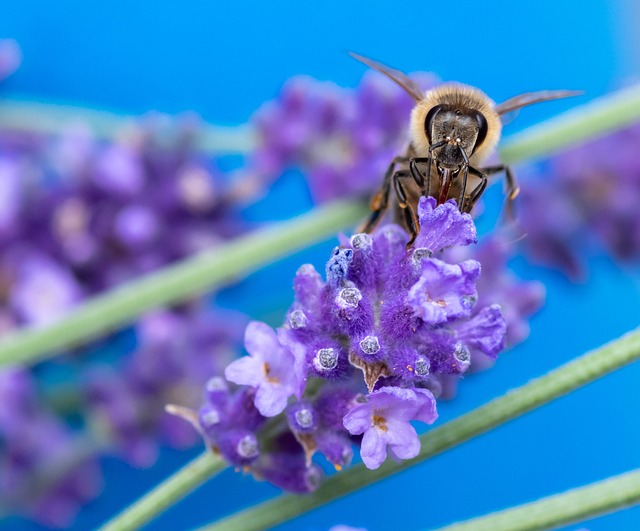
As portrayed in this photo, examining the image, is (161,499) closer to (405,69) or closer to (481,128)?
(481,128)

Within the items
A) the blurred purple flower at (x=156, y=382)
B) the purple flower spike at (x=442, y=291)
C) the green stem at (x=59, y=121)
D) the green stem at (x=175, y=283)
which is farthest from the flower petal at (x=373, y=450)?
the green stem at (x=59, y=121)

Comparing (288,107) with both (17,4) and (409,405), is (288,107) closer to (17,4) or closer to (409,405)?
(409,405)

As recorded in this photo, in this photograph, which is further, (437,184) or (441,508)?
(441,508)

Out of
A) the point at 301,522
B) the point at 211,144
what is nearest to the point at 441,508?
the point at 301,522

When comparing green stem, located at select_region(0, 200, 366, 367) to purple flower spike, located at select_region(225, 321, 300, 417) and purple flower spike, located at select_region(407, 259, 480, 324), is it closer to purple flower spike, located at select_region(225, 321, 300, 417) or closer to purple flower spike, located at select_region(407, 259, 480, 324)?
purple flower spike, located at select_region(225, 321, 300, 417)

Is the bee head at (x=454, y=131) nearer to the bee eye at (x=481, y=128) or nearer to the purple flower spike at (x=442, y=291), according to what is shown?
the bee eye at (x=481, y=128)

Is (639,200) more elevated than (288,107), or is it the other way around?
(288,107)

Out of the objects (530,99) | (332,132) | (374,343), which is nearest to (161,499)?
(374,343)
